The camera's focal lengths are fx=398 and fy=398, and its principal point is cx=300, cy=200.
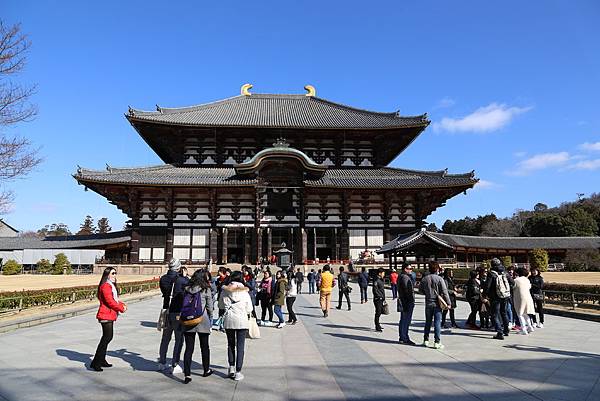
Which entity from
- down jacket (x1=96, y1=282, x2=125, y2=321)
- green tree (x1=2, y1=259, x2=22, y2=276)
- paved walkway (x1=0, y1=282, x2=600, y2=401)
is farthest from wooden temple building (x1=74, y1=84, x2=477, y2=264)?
down jacket (x1=96, y1=282, x2=125, y2=321)

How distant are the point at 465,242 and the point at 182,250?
26639mm

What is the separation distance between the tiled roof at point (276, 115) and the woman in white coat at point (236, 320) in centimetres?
3350

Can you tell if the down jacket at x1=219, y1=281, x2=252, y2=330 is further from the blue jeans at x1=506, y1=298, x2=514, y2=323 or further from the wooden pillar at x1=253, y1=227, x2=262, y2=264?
the wooden pillar at x1=253, y1=227, x2=262, y2=264

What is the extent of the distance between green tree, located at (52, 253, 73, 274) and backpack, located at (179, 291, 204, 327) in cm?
3463

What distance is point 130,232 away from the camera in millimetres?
36969

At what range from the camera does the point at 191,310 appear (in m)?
6.39

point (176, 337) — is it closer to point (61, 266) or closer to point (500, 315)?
point (500, 315)

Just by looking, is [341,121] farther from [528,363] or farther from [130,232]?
[528,363]

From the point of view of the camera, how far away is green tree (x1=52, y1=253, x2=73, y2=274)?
35.0 meters

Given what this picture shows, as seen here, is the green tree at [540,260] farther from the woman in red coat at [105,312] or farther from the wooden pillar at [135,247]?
the woman in red coat at [105,312]

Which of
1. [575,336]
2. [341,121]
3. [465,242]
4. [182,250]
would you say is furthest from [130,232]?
[575,336]

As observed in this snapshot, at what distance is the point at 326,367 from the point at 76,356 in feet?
16.6

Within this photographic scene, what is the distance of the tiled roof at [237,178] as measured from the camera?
34531mm

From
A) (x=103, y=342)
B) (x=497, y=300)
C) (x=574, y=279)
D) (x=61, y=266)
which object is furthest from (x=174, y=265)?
(x=61, y=266)
